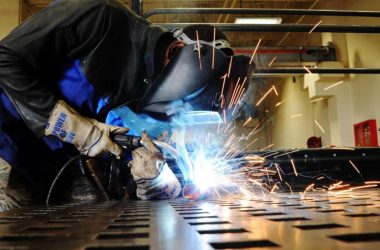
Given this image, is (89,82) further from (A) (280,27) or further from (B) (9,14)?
(B) (9,14)

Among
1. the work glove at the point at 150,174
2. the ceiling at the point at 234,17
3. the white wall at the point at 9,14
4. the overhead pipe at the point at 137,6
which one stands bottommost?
the work glove at the point at 150,174

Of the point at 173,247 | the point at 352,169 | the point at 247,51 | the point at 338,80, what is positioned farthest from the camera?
the point at 247,51

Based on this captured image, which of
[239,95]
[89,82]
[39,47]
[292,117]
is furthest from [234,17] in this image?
[39,47]

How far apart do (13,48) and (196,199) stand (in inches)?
33.2

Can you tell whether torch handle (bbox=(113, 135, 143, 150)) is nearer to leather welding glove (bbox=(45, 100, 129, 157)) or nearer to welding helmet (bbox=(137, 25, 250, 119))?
leather welding glove (bbox=(45, 100, 129, 157))

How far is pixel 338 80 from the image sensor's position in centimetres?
651

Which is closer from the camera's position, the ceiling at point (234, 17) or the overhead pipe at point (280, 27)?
the overhead pipe at point (280, 27)

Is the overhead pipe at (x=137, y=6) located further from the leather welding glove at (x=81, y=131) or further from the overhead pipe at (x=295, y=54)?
the overhead pipe at (x=295, y=54)

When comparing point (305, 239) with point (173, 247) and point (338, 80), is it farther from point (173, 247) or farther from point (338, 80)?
point (338, 80)

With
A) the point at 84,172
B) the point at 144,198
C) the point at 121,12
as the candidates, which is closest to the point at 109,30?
the point at 121,12

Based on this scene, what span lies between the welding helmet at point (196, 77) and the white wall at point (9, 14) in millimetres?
4731

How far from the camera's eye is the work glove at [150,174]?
1.49 meters

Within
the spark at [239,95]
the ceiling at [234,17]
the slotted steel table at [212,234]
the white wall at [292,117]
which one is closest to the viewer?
the slotted steel table at [212,234]

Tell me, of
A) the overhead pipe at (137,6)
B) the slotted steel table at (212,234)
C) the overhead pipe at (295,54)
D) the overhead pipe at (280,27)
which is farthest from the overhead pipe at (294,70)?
the overhead pipe at (295,54)
